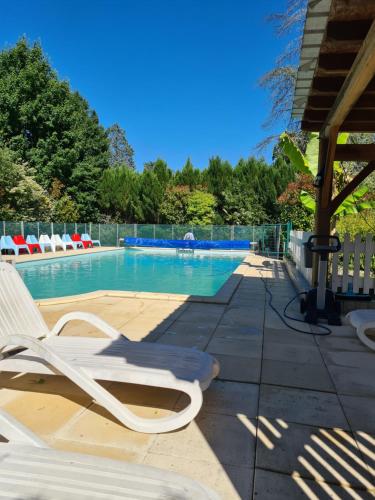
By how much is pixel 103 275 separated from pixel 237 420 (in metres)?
10.6

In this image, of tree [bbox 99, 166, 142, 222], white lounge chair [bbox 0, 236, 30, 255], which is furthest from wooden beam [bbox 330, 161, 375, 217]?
tree [bbox 99, 166, 142, 222]

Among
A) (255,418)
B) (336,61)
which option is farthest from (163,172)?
(255,418)

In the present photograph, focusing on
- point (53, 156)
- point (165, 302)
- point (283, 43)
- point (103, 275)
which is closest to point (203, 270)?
point (103, 275)

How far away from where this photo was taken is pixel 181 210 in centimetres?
2452

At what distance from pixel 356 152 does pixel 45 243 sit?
16034 mm

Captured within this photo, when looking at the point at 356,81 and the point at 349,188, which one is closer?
the point at 356,81

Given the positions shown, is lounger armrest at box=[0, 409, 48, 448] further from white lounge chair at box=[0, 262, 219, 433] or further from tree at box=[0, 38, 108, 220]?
tree at box=[0, 38, 108, 220]

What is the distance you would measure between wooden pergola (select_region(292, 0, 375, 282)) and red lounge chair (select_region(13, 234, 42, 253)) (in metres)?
14.5

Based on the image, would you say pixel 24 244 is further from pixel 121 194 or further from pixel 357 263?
pixel 357 263

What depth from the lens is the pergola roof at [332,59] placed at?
2.82m

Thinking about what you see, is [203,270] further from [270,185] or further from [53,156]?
[53,156]

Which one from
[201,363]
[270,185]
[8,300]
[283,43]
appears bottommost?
[201,363]

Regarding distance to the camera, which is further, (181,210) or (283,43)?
(181,210)

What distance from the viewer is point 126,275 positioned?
12555 millimetres
